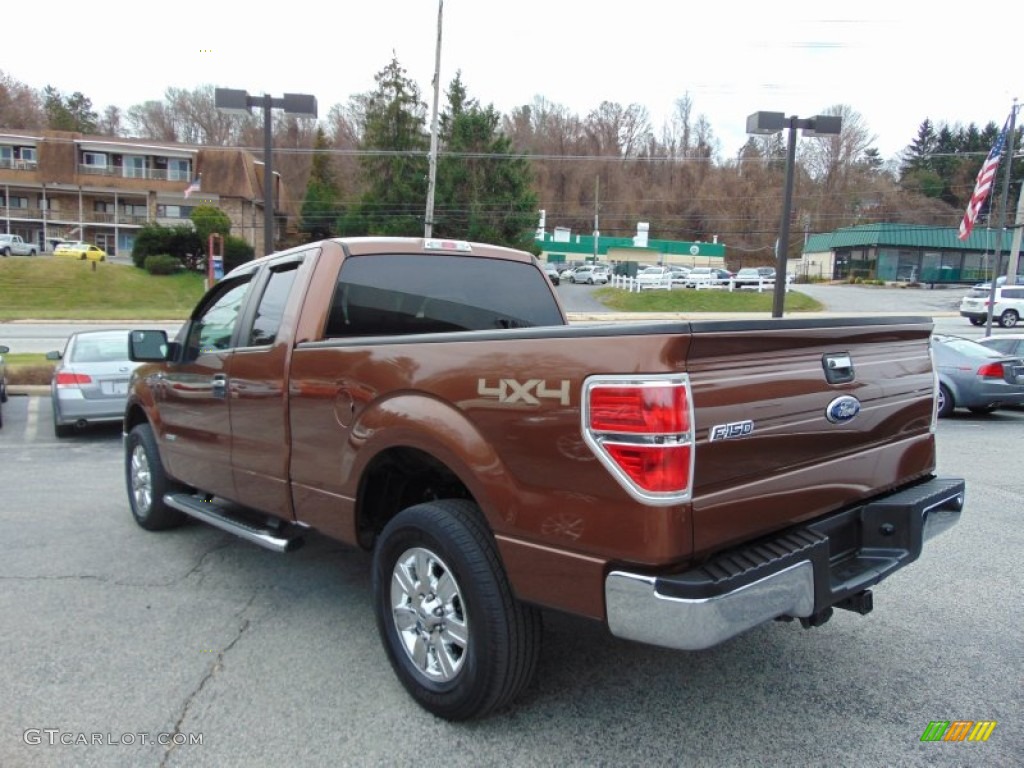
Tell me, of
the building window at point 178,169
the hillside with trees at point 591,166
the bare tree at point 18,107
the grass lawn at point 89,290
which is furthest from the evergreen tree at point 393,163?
the bare tree at point 18,107

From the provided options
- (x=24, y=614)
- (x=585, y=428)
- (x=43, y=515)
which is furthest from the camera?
(x=43, y=515)

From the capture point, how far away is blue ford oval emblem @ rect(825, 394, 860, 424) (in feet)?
9.64

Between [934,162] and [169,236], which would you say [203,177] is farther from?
[934,162]


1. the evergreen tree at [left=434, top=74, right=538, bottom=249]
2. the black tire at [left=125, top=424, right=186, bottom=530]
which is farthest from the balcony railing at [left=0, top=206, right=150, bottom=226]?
the black tire at [left=125, top=424, right=186, bottom=530]

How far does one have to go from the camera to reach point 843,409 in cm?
300

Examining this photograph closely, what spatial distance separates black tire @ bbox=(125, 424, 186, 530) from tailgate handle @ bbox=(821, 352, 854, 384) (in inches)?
177

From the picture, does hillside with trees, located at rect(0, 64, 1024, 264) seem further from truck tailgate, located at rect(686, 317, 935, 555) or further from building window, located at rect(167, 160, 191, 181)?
truck tailgate, located at rect(686, 317, 935, 555)

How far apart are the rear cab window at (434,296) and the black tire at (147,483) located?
2301 mm

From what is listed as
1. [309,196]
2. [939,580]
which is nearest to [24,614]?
[939,580]

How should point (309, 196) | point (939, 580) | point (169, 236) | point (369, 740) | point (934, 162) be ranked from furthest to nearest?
point (934, 162) < point (309, 196) < point (169, 236) < point (939, 580) < point (369, 740)

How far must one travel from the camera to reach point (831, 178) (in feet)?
286

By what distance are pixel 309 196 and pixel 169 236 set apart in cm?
1844

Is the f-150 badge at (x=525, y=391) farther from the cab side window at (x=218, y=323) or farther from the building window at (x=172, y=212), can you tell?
the building window at (x=172, y=212)

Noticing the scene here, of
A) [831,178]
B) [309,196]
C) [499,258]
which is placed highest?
[831,178]
